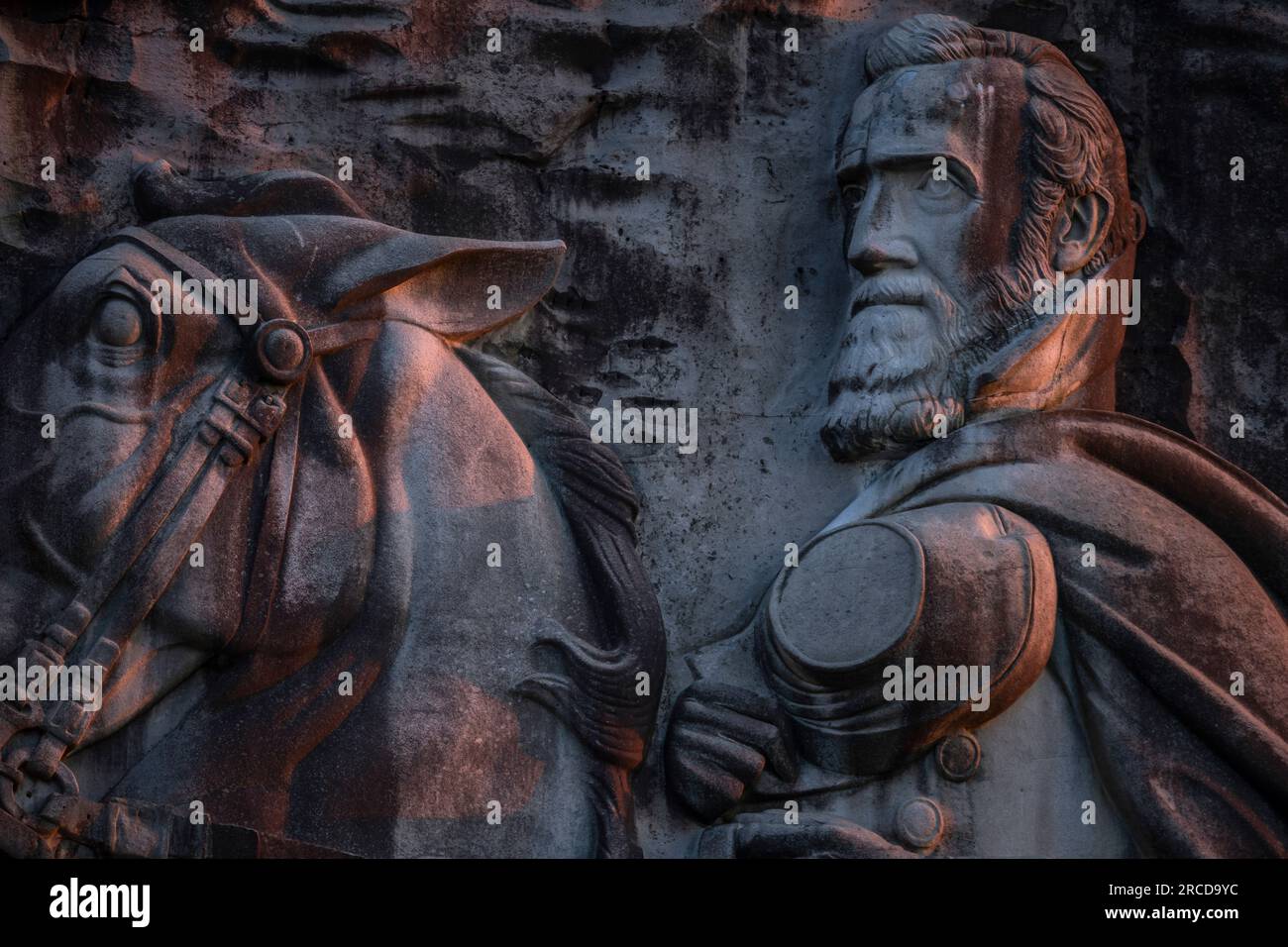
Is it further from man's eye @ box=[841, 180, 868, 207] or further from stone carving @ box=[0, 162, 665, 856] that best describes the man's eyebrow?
stone carving @ box=[0, 162, 665, 856]

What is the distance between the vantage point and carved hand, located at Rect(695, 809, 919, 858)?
7.71 meters

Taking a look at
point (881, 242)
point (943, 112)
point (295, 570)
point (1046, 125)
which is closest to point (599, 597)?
point (295, 570)

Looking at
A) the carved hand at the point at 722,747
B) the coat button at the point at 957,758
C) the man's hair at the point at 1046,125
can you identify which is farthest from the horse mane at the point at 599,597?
the man's hair at the point at 1046,125

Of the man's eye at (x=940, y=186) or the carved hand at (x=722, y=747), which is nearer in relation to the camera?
the carved hand at (x=722, y=747)

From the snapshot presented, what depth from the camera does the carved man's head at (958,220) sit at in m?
8.27

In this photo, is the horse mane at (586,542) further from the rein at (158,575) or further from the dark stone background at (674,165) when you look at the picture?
the rein at (158,575)

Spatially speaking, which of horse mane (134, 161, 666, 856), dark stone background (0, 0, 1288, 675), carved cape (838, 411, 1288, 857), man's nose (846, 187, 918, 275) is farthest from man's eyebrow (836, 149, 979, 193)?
horse mane (134, 161, 666, 856)

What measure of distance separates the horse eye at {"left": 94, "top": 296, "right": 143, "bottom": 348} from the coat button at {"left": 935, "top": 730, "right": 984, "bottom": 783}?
2702mm

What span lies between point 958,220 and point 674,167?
964 mm

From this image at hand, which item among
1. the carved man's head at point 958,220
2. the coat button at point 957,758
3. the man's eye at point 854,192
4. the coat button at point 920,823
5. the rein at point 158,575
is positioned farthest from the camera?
the man's eye at point 854,192

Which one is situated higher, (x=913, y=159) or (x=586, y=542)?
(x=913, y=159)

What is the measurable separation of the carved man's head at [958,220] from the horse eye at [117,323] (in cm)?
216

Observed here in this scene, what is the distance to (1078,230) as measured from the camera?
27.8ft

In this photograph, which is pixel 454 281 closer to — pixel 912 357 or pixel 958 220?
pixel 912 357
